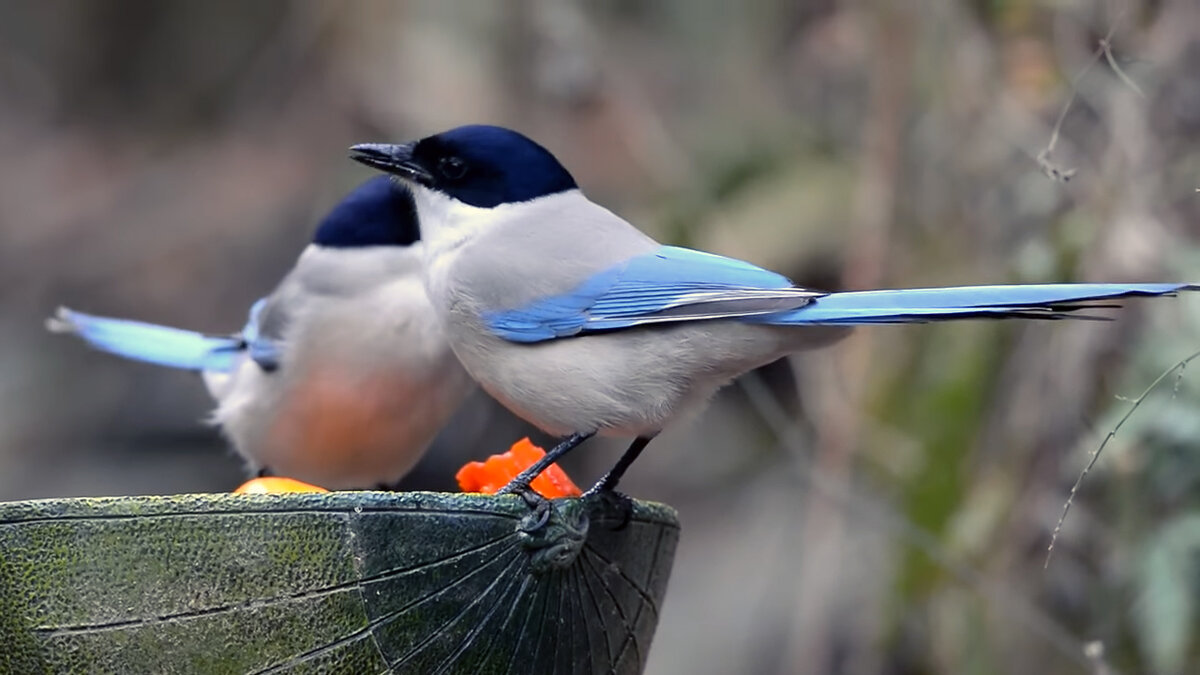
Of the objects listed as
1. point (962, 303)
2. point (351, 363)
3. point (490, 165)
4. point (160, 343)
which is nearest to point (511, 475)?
point (490, 165)

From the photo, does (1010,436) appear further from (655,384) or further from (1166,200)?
(655,384)

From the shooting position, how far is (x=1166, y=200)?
2.83 metres

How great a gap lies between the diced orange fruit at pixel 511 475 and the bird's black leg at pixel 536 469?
0.12 feet

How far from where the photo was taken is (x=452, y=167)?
2.21m

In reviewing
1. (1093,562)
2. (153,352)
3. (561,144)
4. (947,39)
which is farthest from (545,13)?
(1093,562)

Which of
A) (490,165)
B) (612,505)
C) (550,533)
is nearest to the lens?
(550,533)

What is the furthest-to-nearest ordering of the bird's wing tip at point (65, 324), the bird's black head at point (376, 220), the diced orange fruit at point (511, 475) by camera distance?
the bird's wing tip at point (65, 324) < the bird's black head at point (376, 220) < the diced orange fruit at point (511, 475)

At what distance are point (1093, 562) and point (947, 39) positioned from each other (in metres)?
1.27

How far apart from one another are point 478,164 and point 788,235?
238cm

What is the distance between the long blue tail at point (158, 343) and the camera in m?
3.28

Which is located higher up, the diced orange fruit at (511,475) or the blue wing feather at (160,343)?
the diced orange fruit at (511,475)

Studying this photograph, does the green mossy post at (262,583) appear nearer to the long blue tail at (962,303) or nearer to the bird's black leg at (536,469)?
the bird's black leg at (536,469)

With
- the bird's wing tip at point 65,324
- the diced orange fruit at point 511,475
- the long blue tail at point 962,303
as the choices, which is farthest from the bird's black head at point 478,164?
the bird's wing tip at point 65,324

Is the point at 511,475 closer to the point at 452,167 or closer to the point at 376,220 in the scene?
the point at 452,167
